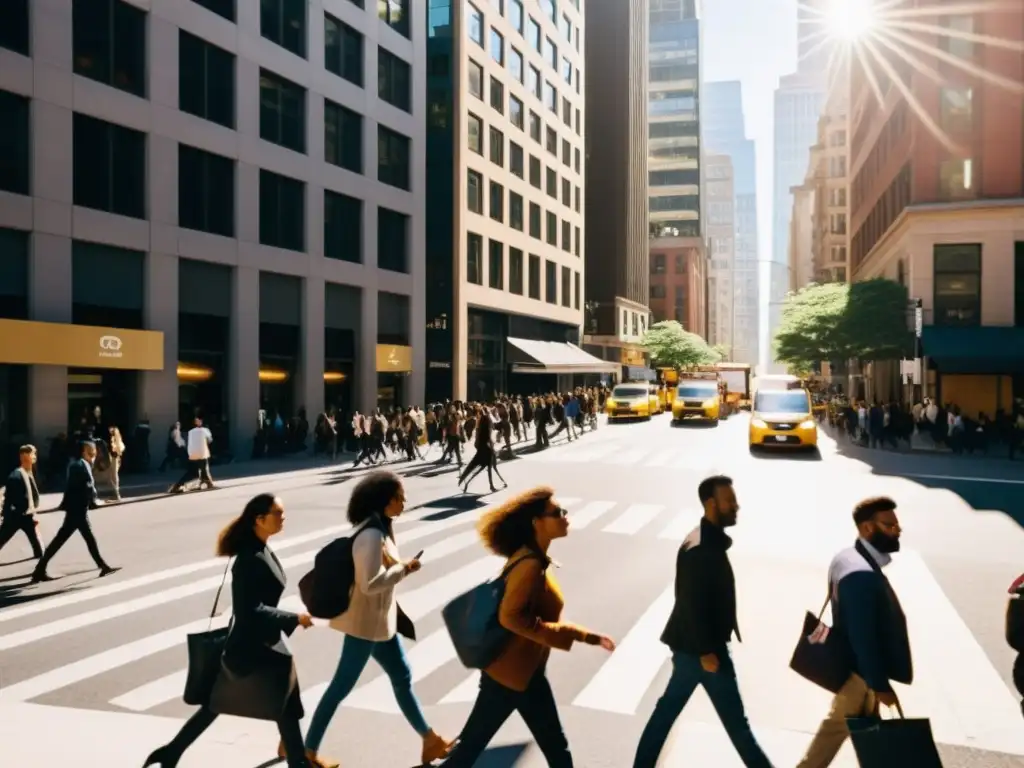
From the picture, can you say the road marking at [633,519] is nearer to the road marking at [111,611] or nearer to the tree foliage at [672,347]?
the road marking at [111,611]

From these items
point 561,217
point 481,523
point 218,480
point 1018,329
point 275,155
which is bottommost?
point 218,480

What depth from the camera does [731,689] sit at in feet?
14.6

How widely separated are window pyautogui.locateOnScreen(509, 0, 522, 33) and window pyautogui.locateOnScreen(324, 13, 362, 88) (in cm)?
1823

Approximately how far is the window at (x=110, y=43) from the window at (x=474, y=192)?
69.8 ft

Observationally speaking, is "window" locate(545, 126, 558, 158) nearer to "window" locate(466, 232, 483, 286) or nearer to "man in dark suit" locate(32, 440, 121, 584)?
"window" locate(466, 232, 483, 286)

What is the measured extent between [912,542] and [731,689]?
29.9ft

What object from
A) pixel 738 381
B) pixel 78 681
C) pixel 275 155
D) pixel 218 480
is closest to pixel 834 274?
pixel 738 381

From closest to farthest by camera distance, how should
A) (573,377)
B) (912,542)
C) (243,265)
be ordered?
(912,542)
(243,265)
(573,377)

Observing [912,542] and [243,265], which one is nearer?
[912,542]

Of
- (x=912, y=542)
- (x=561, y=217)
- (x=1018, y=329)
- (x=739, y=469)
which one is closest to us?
(x=912, y=542)

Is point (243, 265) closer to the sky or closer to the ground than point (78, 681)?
closer to the sky

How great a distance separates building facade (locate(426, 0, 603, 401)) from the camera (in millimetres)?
41500

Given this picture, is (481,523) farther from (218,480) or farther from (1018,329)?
(1018,329)

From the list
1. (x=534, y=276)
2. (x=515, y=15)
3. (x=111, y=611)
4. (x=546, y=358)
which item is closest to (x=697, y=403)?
(x=546, y=358)
